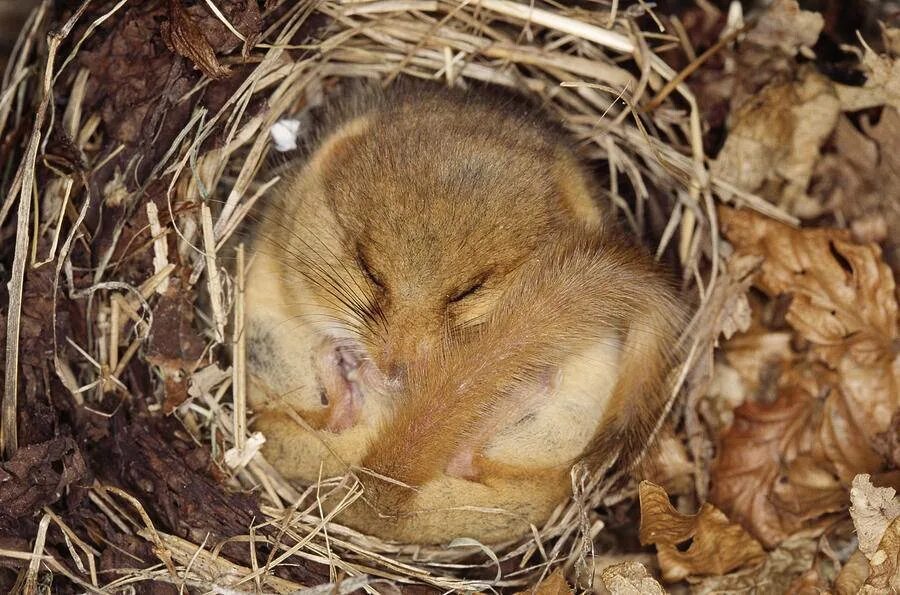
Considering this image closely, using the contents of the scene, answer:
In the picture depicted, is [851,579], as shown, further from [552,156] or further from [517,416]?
[552,156]

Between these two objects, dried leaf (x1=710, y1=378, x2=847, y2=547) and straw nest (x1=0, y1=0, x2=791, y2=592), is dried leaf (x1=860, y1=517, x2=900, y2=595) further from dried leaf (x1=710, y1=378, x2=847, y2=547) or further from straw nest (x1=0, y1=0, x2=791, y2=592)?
straw nest (x1=0, y1=0, x2=791, y2=592)

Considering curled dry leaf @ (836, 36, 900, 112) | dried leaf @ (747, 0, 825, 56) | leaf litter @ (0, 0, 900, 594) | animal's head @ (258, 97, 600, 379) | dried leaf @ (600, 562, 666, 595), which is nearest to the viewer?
animal's head @ (258, 97, 600, 379)

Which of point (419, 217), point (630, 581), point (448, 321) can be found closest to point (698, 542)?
point (630, 581)

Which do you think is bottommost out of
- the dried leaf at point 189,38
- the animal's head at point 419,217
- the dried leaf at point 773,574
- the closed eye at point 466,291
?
the dried leaf at point 773,574

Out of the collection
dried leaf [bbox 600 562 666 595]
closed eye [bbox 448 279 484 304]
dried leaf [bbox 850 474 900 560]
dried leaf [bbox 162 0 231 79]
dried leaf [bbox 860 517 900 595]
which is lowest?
dried leaf [bbox 600 562 666 595]

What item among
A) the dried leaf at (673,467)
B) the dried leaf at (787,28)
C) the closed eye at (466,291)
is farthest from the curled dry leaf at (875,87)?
the closed eye at (466,291)

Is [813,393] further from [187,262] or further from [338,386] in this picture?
[187,262]

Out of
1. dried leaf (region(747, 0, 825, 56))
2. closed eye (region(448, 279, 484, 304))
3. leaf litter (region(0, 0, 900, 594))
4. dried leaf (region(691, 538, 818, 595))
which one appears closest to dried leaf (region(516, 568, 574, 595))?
leaf litter (region(0, 0, 900, 594))

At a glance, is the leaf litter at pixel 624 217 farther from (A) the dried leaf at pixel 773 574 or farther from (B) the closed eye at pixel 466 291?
(B) the closed eye at pixel 466 291
